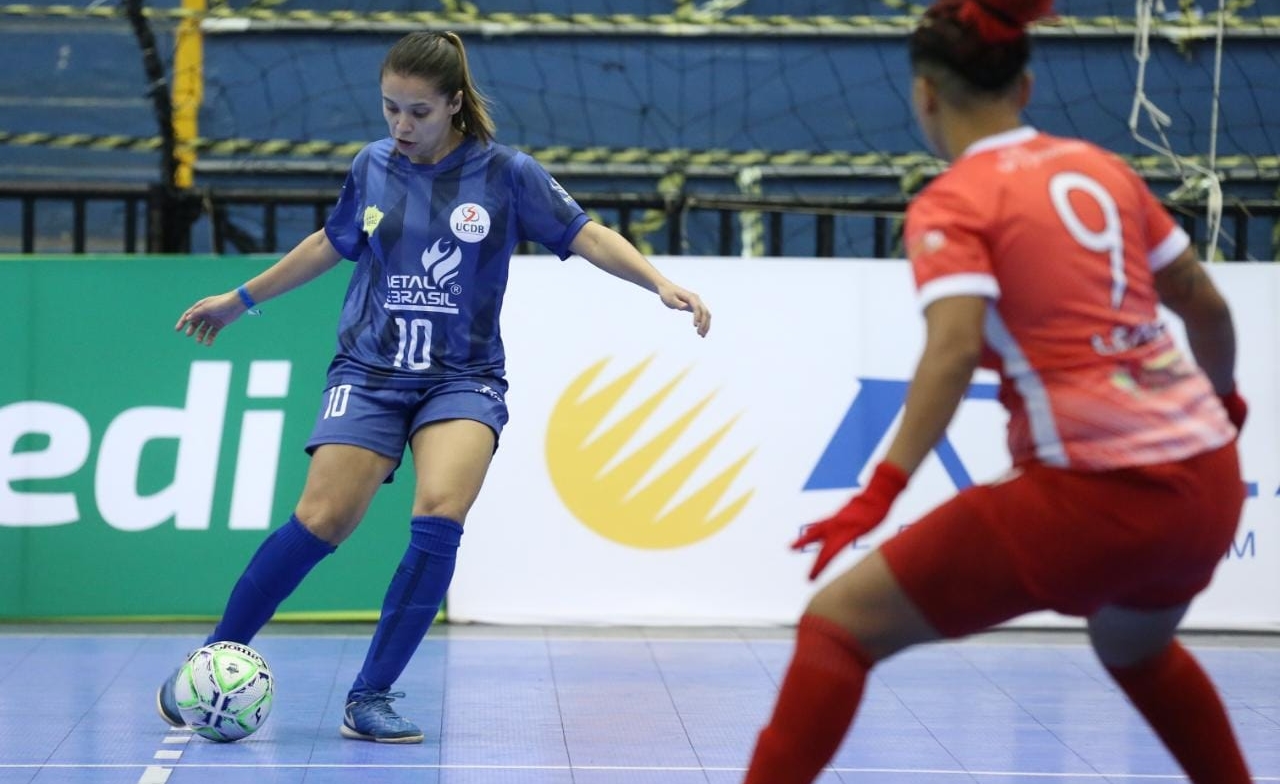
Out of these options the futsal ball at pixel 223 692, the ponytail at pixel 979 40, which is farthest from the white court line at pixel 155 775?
the ponytail at pixel 979 40

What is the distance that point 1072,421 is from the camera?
2.63 metres

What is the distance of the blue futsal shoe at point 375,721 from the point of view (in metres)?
4.41

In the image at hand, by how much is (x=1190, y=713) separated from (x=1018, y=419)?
0.69 meters

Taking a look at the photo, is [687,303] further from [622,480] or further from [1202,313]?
[622,480]

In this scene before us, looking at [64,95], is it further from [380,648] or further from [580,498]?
[380,648]

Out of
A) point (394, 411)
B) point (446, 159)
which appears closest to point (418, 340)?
point (394, 411)

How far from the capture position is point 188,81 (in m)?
8.88

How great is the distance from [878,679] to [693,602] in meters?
1.12

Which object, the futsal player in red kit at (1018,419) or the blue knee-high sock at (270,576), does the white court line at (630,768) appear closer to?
the blue knee-high sock at (270,576)

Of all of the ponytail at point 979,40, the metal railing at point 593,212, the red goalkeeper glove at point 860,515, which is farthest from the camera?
the metal railing at point 593,212

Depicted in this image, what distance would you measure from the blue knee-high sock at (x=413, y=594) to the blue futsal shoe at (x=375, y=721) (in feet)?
0.13

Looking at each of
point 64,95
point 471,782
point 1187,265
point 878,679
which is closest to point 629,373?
point 878,679

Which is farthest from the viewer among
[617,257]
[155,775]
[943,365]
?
[617,257]

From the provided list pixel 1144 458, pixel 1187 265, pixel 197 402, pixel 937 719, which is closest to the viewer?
pixel 1144 458
